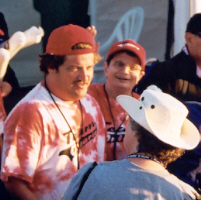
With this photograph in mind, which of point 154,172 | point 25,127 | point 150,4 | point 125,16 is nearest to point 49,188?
point 25,127

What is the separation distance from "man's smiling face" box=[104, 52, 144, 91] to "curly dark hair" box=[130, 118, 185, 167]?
0.87 metres

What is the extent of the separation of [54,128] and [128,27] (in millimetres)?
3016

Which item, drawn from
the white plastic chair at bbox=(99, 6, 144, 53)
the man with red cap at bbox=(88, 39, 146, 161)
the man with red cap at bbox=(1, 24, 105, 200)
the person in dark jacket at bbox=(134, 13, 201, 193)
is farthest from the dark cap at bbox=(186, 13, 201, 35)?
the white plastic chair at bbox=(99, 6, 144, 53)

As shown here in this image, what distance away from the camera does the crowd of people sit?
1411 millimetres

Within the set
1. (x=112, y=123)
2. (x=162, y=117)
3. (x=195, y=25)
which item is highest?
(x=195, y=25)

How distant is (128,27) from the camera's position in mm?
4480

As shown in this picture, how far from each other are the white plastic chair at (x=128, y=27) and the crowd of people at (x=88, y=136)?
1.99 meters

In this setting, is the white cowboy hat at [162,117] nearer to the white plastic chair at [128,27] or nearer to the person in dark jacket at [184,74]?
the person in dark jacket at [184,74]

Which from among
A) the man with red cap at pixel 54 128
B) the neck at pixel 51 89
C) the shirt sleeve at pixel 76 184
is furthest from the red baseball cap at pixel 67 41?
the shirt sleeve at pixel 76 184

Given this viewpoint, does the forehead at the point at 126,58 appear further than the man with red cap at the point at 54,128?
Yes

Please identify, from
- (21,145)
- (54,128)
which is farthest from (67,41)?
(21,145)

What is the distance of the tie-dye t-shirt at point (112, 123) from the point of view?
2.20 meters

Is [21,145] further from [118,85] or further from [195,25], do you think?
[195,25]

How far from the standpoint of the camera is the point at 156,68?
287 centimetres
